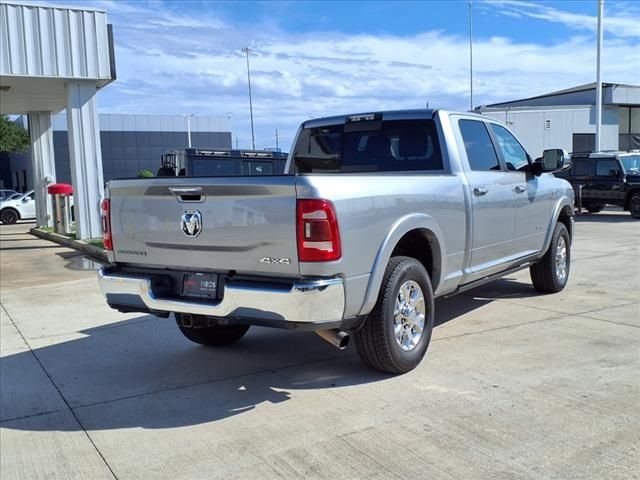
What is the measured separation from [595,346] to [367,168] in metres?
2.55

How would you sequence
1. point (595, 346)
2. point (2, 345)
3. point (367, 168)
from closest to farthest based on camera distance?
point (595, 346)
point (367, 168)
point (2, 345)

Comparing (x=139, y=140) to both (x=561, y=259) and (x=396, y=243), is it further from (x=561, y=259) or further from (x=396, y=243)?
(x=396, y=243)

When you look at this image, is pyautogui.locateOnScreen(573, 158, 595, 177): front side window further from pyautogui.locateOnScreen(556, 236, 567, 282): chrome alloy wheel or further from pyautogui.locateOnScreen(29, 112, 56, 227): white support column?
pyautogui.locateOnScreen(29, 112, 56, 227): white support column

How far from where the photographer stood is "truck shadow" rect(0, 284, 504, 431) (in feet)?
14.2

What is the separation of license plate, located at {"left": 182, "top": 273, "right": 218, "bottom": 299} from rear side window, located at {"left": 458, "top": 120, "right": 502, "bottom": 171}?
2.72 metres

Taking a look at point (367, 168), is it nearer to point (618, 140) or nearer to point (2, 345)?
point (2, 345)

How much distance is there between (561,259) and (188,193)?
17.3 feet

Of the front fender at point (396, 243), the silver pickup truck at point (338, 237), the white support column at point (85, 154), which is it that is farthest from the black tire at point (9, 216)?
the front fender at point (396, 243)

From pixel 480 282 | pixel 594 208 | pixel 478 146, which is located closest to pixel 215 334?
pixel 480 282

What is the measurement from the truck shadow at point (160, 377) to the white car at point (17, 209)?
24.8 m

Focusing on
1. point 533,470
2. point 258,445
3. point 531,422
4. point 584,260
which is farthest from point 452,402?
point 584,260

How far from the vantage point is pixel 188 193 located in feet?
14.1

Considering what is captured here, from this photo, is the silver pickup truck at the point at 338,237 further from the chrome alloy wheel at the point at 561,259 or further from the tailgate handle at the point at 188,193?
the chrome alloy wheel at the point at 561,259

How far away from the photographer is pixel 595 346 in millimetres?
5379
